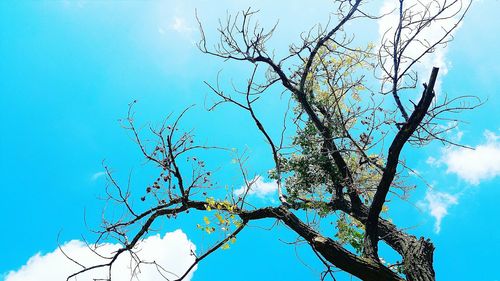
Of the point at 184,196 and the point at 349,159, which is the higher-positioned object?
the point at 349,159

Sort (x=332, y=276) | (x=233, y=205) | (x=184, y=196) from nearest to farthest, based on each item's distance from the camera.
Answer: (x=332, y=276), (x=233, y=205), (x=184, y=196)

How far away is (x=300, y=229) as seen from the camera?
514 centimetres

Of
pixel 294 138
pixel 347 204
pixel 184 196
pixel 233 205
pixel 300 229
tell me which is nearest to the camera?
pixel 300 229

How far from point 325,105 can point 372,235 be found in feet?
8.59

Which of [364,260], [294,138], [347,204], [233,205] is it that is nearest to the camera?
[364,260]

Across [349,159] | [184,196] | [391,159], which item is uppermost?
[349,159]

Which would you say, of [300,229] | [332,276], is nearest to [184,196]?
[300,229]

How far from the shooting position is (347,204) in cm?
679

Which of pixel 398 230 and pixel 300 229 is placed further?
pixel 398 230

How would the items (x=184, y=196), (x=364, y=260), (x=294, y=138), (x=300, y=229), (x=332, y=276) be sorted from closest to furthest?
(x=364, y=260)
(x=332, y=276)
(x=300, y=229)
(x=184, y=196)
(x=294, y=138)

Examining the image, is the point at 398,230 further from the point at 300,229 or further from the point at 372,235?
the point at 300,229

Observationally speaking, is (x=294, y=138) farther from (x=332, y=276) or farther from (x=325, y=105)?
(x=332, y=276)

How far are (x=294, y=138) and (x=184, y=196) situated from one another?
219 centimetres

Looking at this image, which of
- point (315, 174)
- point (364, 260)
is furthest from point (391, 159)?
point (315, 174)
